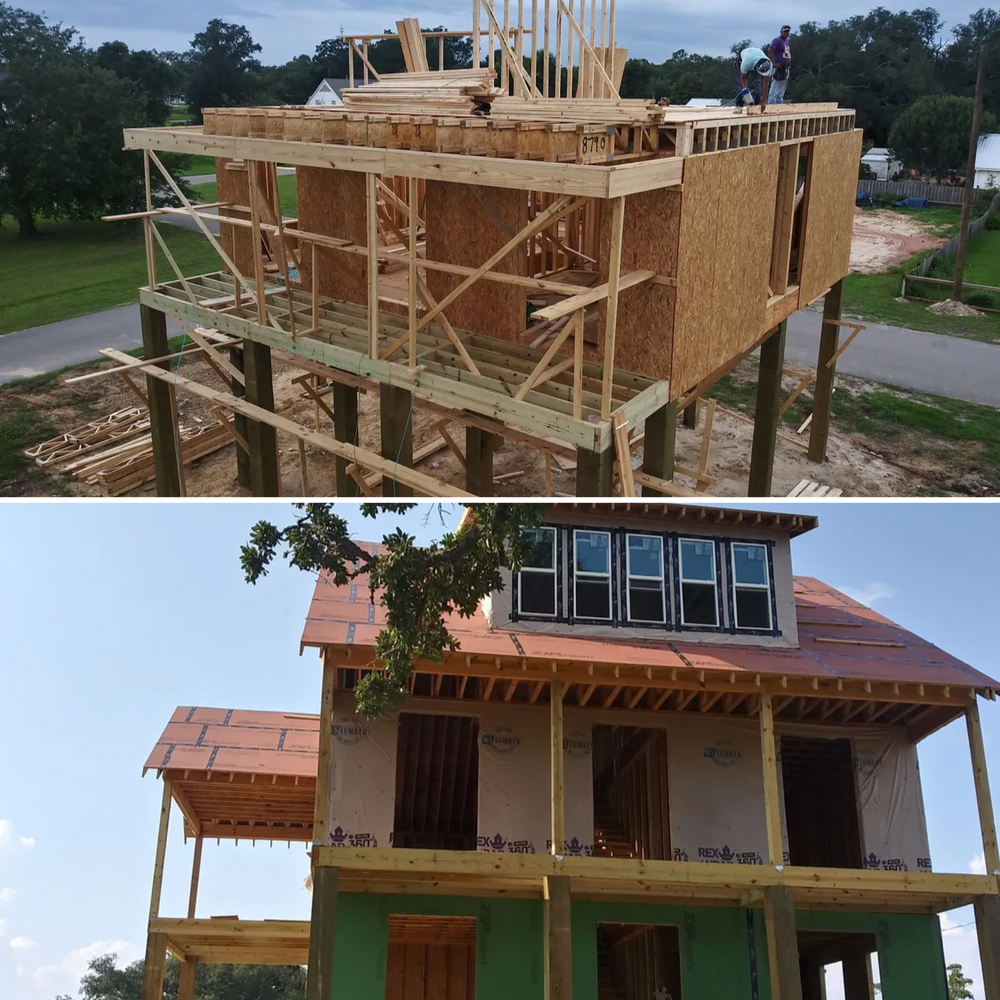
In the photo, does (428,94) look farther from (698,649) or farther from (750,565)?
(698,649)

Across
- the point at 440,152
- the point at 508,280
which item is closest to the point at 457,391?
the point at 508,280

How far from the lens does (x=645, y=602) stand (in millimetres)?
14000

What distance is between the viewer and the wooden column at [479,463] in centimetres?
1661

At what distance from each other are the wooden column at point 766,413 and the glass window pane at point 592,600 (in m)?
6.84

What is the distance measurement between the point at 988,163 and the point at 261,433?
66064 mm

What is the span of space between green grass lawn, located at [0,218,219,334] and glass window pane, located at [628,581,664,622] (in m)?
25.8

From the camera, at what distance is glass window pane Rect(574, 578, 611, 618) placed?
13.8m

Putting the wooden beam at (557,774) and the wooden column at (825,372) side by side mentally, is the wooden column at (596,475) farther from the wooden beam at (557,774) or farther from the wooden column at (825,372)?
the wooden column at (825,372)

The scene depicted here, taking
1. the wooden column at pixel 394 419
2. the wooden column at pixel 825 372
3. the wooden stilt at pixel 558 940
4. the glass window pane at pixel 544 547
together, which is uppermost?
the wooden column at pixel 825 372

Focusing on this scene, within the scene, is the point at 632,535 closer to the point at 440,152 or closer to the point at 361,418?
the point at 440,152

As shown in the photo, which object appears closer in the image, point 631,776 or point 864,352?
point 631,776

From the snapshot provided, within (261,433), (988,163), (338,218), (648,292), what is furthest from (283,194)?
(988,163)

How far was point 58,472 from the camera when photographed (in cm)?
2127

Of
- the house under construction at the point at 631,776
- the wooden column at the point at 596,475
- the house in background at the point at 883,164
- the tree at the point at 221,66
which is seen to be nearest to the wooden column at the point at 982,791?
the house under construction at the point at 631,776
